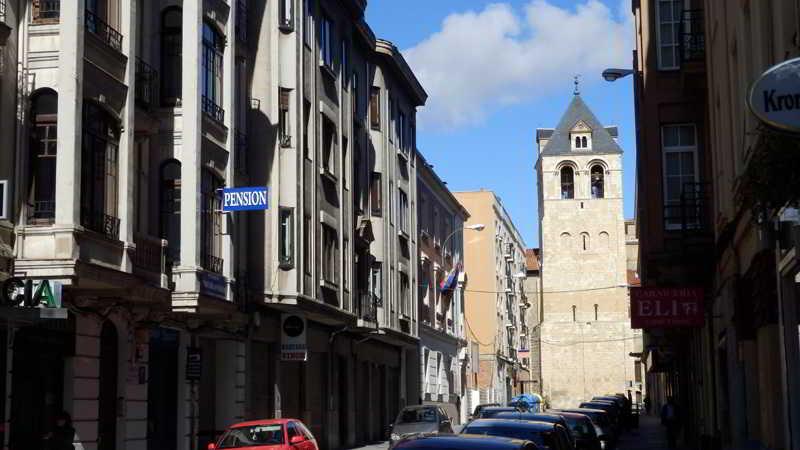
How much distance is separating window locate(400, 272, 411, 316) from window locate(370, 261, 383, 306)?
13.9 ft

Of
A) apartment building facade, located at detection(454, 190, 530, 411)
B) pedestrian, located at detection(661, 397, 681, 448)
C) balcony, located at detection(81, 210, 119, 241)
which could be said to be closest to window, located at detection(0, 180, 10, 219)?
balcony, located at detection(81, 210, 119, 241)

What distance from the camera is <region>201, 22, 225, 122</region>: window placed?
89.6 ft

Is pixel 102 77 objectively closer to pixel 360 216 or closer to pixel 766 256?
pixel 766 256

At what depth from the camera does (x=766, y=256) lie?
1822cm

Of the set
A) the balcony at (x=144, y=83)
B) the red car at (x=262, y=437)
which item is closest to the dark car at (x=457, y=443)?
the red car at (x=262, y=437)

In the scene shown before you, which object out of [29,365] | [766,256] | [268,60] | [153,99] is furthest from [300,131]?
[766,256]

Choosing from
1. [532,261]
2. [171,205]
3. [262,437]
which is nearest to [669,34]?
[171,205]

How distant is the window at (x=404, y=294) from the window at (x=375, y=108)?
7144 millimetres

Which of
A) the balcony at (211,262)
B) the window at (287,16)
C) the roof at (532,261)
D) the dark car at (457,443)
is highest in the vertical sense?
the roof at (532,261)

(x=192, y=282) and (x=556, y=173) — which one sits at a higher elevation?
(x=556, y=173)

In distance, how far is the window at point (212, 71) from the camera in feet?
89.6

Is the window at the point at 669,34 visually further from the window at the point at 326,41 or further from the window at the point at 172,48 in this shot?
the window at the point at 172,48

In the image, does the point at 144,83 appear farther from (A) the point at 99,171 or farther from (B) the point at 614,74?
(B) the point at 614,74

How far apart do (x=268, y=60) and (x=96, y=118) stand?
11442mm
